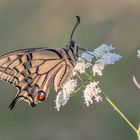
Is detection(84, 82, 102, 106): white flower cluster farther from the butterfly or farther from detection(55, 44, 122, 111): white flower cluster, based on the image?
the butterfly

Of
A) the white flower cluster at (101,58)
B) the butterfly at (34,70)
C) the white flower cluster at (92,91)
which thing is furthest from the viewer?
the butterfly at (34,70)

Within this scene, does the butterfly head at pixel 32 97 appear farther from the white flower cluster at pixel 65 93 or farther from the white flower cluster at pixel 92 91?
the white flower cluster at pixel 92 91

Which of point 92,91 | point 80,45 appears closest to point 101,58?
point 92,91

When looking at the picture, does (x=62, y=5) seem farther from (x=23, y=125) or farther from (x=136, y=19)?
(x=23, y=125)

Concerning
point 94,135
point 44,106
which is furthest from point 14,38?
point 94,135

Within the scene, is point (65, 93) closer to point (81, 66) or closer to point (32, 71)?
point (81, 66)

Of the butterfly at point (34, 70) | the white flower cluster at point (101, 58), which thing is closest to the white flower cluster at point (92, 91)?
the white flower cluster at point (101, 58)
